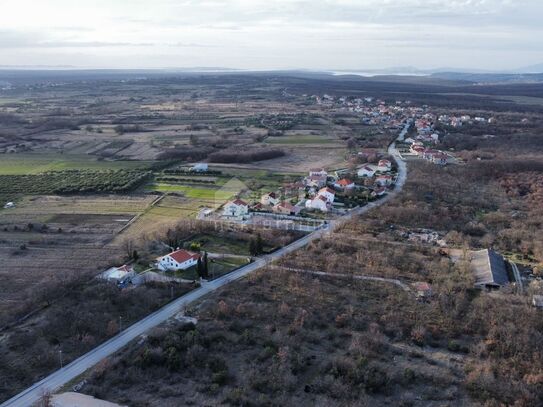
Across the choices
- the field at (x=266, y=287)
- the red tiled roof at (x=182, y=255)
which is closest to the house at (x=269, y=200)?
the field at (x=266, y=287)

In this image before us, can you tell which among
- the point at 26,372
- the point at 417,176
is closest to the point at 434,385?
the point at 26,372

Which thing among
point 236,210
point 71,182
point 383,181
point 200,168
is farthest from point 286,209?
point 71,182

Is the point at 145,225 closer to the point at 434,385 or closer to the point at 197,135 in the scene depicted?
the point at 434,385

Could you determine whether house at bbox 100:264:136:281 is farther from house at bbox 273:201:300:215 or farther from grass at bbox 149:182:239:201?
grass at bbox 149:182:239:201

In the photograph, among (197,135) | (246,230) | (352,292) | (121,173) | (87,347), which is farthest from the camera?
(197,135)

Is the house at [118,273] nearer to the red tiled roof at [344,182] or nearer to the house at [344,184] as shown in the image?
the house at [344,184]

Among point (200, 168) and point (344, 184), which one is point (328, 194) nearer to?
point (344, 184)
